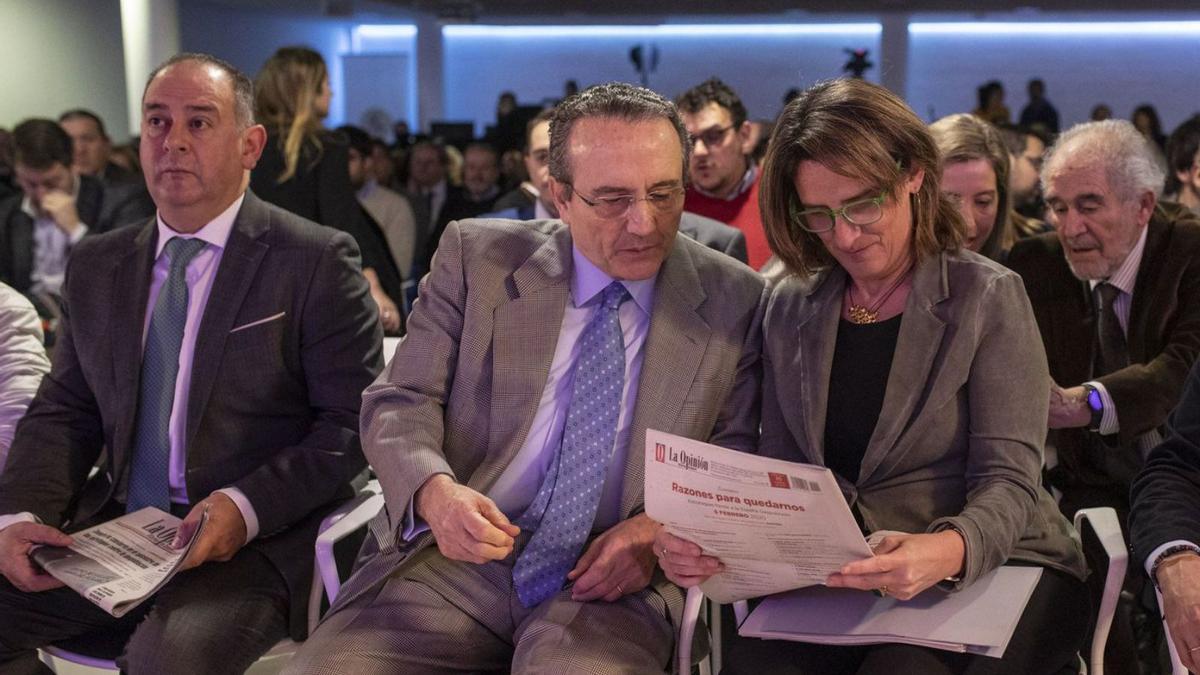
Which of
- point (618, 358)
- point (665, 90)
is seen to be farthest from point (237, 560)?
point (665, 90)

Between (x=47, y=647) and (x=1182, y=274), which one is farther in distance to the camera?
(x=1182, y=274)

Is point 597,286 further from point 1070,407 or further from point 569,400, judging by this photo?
point 1070,407

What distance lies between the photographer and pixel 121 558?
2.44 meters

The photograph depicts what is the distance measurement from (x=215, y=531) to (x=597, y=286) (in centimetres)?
92

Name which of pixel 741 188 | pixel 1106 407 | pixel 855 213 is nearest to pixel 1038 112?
pixel 741 188

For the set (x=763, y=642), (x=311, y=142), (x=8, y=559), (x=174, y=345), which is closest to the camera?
(x=763, y=642)

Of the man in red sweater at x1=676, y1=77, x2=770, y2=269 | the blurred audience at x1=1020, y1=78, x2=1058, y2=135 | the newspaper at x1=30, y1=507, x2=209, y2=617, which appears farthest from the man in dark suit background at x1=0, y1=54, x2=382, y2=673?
the blurred audience at x1=1020, y1=78, x2=1058, y2=135

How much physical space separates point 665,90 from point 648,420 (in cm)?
1756

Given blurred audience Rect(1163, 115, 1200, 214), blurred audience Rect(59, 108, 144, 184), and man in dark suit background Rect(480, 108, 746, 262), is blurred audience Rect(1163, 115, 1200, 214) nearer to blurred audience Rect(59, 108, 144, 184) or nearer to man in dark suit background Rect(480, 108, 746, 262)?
man in dark suit background Rect(480, 108, 746, 262)

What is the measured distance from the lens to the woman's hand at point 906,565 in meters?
1.90

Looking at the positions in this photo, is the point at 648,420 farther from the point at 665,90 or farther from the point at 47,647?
the point at 665,90

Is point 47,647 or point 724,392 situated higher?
point 724,392

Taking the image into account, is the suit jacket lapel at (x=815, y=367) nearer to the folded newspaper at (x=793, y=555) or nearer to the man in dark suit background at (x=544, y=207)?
the folded newspaper at (x=793, y=555)

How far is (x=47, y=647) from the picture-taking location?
2580mm
